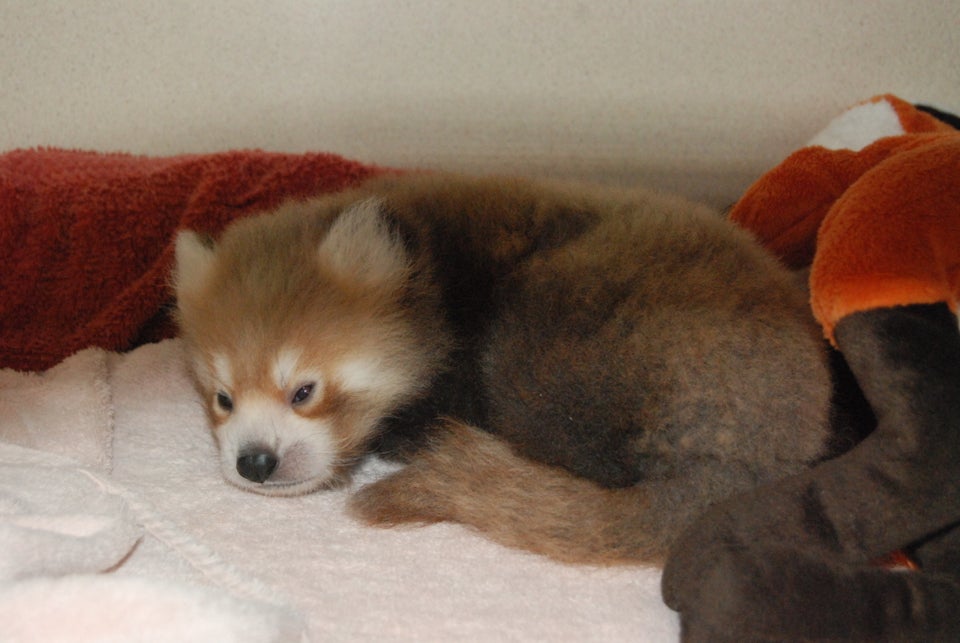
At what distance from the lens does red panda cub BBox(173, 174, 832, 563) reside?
175 cm

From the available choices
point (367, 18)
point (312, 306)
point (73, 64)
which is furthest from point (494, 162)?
point (73, 64)

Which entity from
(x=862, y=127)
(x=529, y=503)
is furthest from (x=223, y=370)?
(x=862, y=127)

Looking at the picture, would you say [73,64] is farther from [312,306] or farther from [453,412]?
[453,412]

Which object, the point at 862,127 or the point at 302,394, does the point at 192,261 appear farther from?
the point at 862,127

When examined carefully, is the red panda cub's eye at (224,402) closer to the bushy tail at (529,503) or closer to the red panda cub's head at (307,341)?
the red panda cub's head at (307,341)

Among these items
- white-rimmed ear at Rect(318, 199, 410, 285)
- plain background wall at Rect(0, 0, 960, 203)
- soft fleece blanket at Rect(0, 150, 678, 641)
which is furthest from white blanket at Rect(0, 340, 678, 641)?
plain background wall at Rect(0, 0, 960, 203)

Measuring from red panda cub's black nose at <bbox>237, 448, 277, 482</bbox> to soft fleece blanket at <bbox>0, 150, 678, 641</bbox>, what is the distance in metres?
0.09

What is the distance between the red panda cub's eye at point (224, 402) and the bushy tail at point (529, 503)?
44 cm

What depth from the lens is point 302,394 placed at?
6.86 ft

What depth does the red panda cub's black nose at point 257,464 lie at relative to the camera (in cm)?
199

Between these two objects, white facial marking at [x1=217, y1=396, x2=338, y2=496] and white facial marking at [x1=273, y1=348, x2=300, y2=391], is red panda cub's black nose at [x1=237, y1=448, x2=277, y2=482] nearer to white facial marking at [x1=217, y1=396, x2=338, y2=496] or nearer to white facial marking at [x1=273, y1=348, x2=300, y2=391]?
white facial marking at [x1=217, y1=396, x2=338, y2=496]

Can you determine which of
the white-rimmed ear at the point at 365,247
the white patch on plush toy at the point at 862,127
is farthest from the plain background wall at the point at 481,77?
the white-rimmed ear at the point at 365,247

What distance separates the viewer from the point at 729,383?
5.71 feet

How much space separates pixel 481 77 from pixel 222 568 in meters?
2.00
